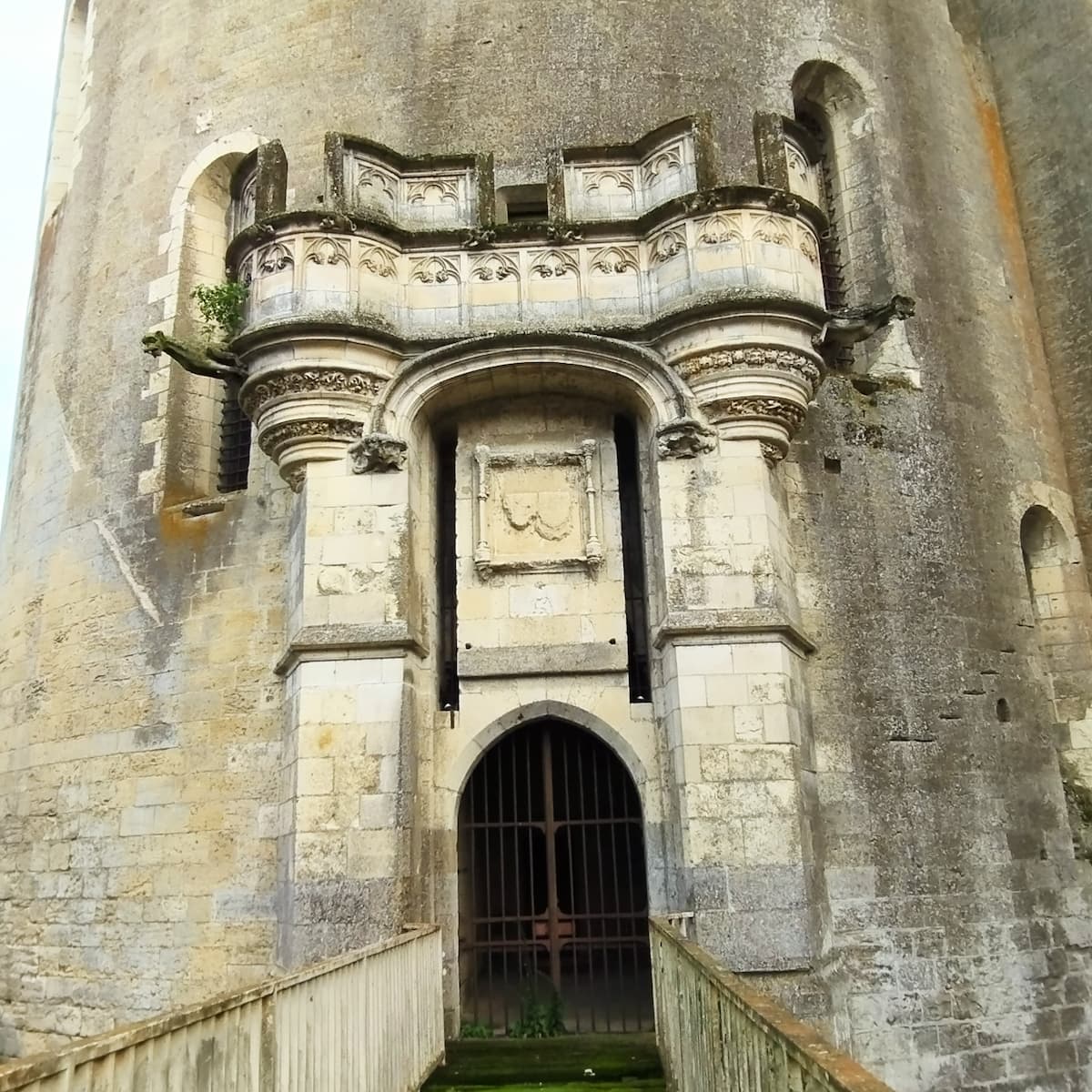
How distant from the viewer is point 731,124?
9.38 meters

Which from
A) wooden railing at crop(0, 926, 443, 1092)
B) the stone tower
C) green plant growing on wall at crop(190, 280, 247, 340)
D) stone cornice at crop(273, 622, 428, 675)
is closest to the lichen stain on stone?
the stone tower

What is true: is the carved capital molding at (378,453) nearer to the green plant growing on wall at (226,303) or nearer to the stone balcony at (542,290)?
the stone balcony at (542,290)

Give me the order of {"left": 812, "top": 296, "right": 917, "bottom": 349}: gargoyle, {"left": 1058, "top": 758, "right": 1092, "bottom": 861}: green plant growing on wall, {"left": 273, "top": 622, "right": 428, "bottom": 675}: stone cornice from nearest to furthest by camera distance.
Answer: {"left": 273, "top": 622, "right": 428, "bottom": 675}: stone cornice < {"left": 812, "top": 296, "right": 917, "bottom": 349}: gargoyle < {"left": 1058, "top": 758, "right": 1092, "bottom": 861}: green plant growing on wall

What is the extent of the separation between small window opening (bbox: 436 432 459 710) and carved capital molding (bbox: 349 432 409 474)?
0.87 meters

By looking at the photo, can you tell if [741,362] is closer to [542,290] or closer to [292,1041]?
[542,290]

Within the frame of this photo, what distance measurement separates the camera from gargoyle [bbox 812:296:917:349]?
859cm

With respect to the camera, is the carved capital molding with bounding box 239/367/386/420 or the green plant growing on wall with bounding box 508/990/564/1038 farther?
the carved capital molding with bounding box 239/367/386/420

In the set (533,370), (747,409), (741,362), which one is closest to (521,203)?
(533,370)

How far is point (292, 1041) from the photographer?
12.6 ft

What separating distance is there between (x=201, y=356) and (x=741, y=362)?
4262 mm

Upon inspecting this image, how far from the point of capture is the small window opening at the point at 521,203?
9.12m

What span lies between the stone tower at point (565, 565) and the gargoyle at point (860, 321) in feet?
0.13

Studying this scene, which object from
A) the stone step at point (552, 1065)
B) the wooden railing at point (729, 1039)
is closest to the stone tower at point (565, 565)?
the stone step at point (552, 1065)

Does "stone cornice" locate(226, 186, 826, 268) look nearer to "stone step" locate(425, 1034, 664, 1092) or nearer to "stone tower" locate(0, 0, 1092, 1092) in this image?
"stone tower" locate(0, 0, 1092, 1092)
